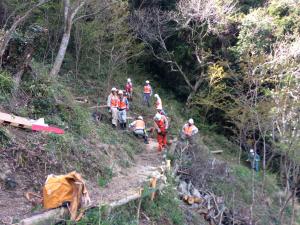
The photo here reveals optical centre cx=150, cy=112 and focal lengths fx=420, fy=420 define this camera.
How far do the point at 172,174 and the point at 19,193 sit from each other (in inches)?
220

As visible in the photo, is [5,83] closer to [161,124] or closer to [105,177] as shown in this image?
[105,177]

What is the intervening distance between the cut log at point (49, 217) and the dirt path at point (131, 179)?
113 cm

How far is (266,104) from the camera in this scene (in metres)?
15.6

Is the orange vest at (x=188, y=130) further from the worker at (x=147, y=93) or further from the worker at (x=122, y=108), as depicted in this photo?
the worker at (x=147, y=93)

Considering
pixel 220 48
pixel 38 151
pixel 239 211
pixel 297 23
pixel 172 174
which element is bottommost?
pixel 239 211

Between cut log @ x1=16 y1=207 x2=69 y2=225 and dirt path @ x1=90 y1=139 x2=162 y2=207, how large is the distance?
1125 mm

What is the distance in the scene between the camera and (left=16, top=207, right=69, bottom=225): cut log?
6196 millimetres

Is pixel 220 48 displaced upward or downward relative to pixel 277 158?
upward

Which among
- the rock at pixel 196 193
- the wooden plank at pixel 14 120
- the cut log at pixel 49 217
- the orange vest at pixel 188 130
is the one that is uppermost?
the wooden plank at pixel 14 120

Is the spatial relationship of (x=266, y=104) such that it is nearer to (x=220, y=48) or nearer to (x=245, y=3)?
(x=220, y=48)

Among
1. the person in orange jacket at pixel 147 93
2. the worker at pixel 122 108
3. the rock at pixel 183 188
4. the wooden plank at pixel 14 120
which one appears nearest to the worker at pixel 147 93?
the person in orange jacket at pixel 147 93

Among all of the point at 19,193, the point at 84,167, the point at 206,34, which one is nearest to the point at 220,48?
the point at 206,34

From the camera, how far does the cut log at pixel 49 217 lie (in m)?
6.20

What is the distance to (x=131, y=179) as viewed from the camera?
10992 millimetres
